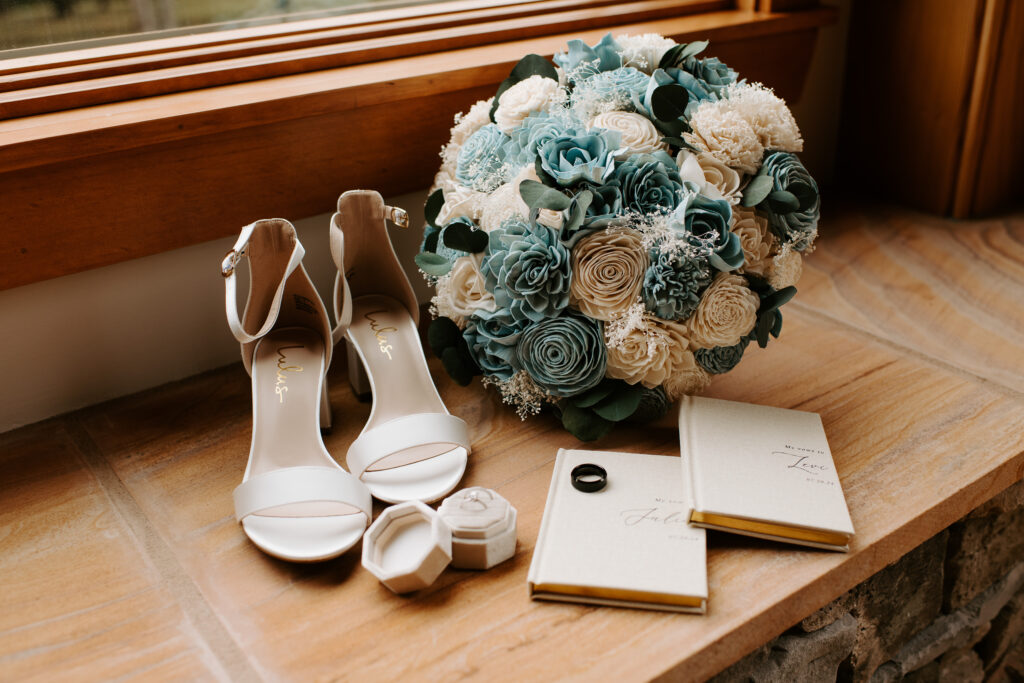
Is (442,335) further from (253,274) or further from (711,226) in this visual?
(711,226)

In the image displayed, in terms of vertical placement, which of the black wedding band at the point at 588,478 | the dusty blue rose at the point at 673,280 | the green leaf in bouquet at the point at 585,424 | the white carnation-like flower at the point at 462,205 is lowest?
the black wedding band at the point at 588,478

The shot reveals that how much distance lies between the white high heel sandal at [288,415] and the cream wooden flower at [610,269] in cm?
32

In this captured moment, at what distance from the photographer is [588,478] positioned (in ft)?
2.93

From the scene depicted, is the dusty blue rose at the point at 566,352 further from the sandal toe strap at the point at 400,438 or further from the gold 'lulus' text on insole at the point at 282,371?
the gold 'lulus' text on insole at the point at 282,371

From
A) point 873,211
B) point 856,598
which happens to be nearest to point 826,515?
point 856,598

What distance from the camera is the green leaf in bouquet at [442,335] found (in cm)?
105

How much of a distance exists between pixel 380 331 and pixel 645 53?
0.49 m

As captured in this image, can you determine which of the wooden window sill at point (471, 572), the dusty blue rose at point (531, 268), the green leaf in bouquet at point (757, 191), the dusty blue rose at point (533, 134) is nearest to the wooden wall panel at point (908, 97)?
the wooden window sill at point (471, 572)

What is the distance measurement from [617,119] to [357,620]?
1.96 feet

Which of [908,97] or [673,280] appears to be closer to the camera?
[673,280]

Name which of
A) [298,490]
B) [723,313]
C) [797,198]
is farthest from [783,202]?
[298,490]

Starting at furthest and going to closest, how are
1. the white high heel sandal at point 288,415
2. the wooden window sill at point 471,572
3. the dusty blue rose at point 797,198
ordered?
the dusty blue rose at point 797,198, the white high heel sandal at point 288,415, the wooden window sill at point 471,572

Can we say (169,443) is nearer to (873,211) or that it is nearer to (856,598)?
(856,598)

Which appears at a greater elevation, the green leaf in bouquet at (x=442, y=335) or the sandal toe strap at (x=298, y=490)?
the green leaf in bouquet at (x=442, y=335)
